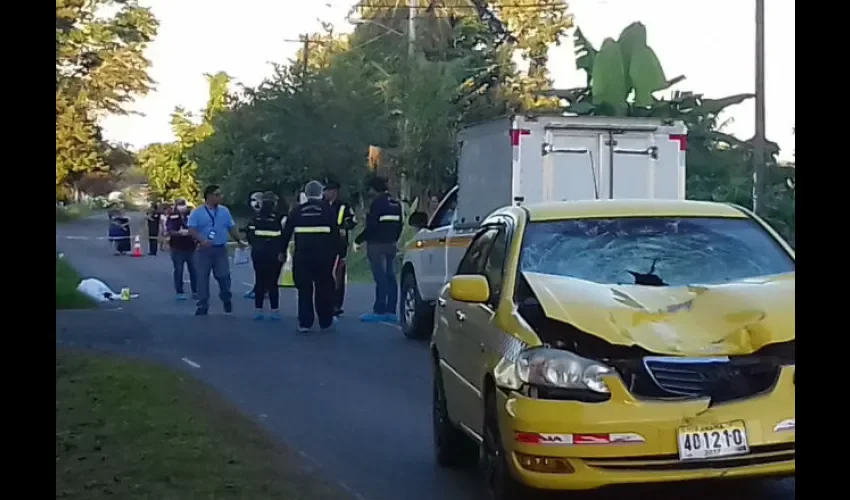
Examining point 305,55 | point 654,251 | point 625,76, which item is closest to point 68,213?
point 625,76

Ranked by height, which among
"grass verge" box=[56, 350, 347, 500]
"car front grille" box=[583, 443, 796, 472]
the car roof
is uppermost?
the car roof

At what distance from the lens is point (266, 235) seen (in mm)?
17422

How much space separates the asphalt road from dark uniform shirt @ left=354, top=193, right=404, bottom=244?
117 centimetres

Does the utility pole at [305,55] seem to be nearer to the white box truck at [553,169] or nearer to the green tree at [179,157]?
the green tree at [179,157]

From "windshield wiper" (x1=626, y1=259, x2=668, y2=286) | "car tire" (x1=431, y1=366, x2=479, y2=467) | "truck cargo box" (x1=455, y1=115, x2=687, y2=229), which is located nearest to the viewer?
"windshield wiper" (x1=626, y1=259, x2=668, y2=286)

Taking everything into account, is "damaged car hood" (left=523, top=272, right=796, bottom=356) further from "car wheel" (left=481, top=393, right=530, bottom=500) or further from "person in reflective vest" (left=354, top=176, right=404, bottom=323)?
"person in reflective vest" (left=354, top=176, right=404, bottom=323)

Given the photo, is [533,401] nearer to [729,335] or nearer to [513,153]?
[729,335]

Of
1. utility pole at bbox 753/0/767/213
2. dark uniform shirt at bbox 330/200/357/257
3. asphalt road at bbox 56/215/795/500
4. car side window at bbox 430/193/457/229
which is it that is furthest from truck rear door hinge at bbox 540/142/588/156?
utility pole at bbox 753/0/767/213

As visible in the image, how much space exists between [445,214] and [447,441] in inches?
315

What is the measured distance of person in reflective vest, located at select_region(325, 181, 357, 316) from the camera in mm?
16469

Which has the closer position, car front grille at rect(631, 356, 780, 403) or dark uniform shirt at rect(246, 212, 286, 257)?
car front grille at rect(631, 356, 780, 403)

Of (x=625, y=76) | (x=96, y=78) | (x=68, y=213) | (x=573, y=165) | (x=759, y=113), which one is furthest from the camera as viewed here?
(x=96, y=78)

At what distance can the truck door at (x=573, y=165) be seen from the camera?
14.7m

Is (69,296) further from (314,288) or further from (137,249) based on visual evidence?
(137,249)
